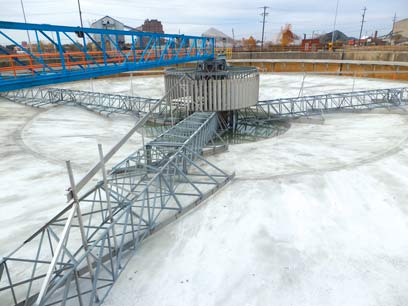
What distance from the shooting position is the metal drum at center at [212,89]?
774 inches

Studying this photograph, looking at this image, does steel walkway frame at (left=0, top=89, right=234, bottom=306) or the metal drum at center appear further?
the metal drum at center

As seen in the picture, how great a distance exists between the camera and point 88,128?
64.8ft

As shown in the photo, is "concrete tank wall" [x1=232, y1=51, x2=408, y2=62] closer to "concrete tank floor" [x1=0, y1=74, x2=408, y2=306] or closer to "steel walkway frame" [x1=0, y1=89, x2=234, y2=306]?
"concrete tank floor" [x1=0, y1=74, x2=408, y2=306]

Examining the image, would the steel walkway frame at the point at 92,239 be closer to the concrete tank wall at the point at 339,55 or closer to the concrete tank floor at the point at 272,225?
the concrete tank floor at the point at 272,225

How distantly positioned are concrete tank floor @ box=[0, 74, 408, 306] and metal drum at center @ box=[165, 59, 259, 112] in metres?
5.48

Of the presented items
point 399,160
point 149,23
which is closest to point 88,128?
point 399,160

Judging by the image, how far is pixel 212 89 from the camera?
19.6m

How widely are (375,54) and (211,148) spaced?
35581mm

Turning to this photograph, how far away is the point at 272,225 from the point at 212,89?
13351 millimetres

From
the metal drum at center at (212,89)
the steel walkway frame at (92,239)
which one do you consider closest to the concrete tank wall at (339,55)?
the metal drum at center at (212,89)

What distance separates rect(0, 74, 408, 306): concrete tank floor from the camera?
19.9 ft

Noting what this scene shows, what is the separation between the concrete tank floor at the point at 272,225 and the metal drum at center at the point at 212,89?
5475mm

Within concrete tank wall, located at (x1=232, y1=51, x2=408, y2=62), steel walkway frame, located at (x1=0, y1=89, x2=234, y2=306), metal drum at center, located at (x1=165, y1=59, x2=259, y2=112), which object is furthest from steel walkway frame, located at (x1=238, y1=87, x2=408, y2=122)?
concrete tank wall, located at (x1=232, y1=51, x2=408, y2=62)

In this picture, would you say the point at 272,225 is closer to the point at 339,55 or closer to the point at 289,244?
the point at 289,244
